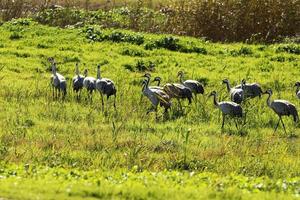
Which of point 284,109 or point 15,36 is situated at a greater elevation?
point 284,109

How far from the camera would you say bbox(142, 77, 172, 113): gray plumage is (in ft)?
57.2

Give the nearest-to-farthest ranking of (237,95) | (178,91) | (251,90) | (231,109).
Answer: (231,109)
(237,95)
(178,91)
(251,90)

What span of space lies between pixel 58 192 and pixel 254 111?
8.76m

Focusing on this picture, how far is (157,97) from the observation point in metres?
17.5

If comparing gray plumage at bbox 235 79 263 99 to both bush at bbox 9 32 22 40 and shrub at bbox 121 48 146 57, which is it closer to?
shrub at bbox 121 48 146 57

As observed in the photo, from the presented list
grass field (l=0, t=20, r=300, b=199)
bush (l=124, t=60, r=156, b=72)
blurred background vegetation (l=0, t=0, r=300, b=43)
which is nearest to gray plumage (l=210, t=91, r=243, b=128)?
grass field (l=0, t=20, r=300, b=199)

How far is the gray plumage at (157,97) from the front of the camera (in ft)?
57.2

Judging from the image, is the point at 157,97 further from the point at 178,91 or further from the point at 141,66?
the point at 141,66

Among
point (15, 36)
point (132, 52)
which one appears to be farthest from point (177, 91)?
point (15, 36)

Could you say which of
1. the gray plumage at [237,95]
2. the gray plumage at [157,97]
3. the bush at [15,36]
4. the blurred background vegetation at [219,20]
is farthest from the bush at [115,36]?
the gray plumage at [237,95]

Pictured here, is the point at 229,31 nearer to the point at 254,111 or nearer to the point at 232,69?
the point at 232,69

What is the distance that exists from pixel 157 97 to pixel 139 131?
7.09 feet

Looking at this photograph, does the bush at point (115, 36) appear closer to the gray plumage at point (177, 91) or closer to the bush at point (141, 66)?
the bush at point (141, 66)

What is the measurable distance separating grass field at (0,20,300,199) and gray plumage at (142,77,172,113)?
36 centimetres
